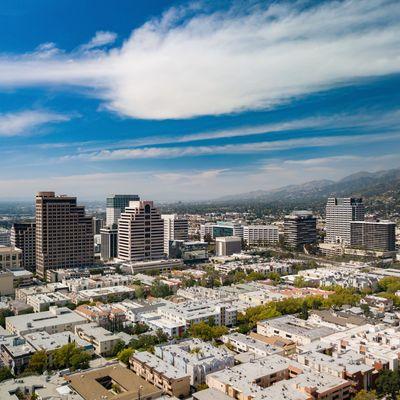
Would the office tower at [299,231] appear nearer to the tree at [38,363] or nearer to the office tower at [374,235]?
the office tower at [374,235]

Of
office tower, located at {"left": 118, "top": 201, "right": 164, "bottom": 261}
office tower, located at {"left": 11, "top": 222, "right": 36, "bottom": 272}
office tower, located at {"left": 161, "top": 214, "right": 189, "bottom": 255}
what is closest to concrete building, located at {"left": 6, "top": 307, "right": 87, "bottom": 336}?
office tower, located at {"left": 118, "top": 201, "right": 164, "bottom": 261}

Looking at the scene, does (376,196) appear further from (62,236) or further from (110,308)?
(110,308)

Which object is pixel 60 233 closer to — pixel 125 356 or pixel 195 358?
pixel 125 356

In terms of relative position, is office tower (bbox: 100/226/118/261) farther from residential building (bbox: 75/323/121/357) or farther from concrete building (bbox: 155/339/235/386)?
concrete building (bbox: 155/339/235/386)

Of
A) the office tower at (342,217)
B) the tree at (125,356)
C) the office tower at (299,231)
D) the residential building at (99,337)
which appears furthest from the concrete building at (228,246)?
the tree at (125,356)

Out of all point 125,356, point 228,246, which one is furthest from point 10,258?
point 228,246
